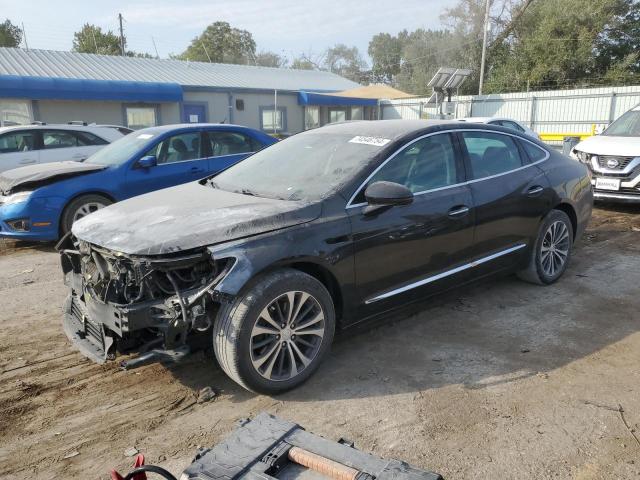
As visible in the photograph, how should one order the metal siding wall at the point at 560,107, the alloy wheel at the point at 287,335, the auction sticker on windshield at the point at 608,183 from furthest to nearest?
the metal siding wall at the point at 560,107
the auction sticker on windshield at the point at 608,183
the alloy wheel at the point at 287,335

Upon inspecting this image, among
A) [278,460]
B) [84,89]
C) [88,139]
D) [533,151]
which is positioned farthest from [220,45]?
[278,460]

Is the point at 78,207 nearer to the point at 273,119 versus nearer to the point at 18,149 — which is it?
the point at 18,149

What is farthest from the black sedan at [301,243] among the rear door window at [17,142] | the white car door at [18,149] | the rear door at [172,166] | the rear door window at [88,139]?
the rear door window at [88,139]

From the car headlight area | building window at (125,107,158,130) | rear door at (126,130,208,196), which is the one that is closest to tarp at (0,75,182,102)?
building window at (125,107,158,130)

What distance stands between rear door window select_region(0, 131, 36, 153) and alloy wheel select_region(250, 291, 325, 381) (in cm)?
843

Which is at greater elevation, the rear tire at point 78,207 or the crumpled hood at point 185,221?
the crumpled hood at point 185,221

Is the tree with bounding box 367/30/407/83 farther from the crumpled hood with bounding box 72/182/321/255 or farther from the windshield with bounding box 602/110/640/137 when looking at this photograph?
the crumpled hood with bounding box 72/182/321/255

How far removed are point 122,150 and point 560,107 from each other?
62.3ft

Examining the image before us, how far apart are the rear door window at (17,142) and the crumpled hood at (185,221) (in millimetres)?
6952

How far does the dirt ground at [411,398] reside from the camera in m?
2.78

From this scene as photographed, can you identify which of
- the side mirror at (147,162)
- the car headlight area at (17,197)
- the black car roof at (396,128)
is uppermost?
the black car roof at (396,128)

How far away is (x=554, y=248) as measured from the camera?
523 centimetres

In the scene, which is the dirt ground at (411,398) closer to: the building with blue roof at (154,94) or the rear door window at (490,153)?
the rear door window at (490,153)

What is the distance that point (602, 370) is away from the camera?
3641mm
